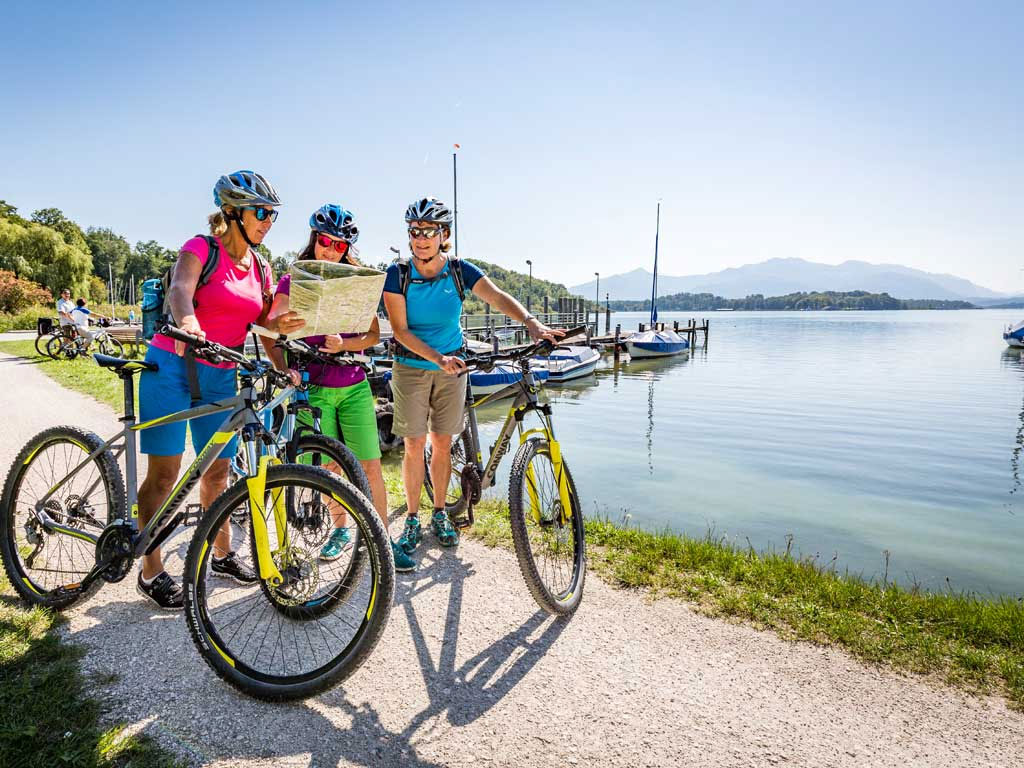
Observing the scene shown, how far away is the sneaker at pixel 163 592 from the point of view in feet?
10.9

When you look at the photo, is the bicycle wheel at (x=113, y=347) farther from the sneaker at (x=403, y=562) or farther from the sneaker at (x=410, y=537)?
the sneaker at (x=403, y=562)

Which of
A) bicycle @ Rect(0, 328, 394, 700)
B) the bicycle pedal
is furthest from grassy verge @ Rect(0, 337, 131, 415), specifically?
the bicycle pedal

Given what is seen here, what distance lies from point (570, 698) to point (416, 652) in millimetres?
877

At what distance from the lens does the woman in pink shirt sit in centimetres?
289

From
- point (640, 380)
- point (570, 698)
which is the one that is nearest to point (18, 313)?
point (640, 380)

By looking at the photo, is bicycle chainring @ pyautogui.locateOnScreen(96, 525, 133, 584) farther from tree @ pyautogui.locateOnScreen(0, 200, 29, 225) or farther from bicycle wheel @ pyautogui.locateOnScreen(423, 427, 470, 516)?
tree @ pyautogui.locateOnScreen(0, 200, 29, 225)

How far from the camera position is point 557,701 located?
2674mm

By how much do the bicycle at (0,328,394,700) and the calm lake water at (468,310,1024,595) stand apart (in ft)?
14.1

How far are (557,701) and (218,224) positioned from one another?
2.99 metres

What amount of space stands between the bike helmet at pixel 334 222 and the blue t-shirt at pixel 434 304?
0.37 meters

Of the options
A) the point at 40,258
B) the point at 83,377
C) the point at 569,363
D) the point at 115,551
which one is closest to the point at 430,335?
the point at 115,551

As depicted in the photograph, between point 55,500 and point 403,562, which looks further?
point 403,562

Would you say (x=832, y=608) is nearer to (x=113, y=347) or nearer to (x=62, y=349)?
(x=113, y=347)

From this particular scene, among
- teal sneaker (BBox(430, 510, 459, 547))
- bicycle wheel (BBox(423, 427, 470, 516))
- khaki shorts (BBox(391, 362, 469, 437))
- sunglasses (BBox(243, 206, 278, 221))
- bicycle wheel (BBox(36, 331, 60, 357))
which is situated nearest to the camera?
sunglasses (BBox(243, 206, 278, 221))
